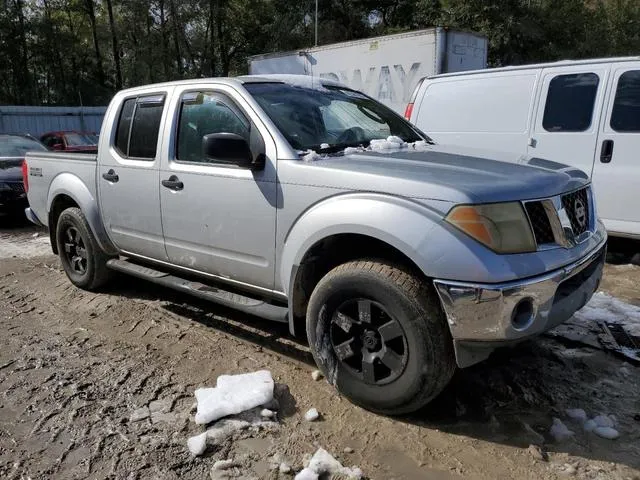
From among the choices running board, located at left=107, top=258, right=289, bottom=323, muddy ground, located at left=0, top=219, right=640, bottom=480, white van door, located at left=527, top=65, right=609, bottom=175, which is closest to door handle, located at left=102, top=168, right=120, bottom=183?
running board, located at left=107, top=258, right=289, bottom=323

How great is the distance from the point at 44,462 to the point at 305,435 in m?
1.32

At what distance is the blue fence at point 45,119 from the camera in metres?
22.0

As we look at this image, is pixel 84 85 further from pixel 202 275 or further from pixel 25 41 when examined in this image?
pixel 202 275

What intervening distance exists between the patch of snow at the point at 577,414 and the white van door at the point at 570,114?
3486mm

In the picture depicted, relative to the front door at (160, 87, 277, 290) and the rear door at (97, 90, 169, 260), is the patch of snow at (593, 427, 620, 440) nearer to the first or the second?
the front door at (160, 87, 277, 290)

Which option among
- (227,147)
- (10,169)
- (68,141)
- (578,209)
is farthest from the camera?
(68,141)

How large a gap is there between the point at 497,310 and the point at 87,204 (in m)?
3.77

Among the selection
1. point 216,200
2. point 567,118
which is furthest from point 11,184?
point 567,118

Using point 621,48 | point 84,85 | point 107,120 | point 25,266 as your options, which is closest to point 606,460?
point 107,120

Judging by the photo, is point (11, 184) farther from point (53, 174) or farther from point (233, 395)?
point (233, 395)

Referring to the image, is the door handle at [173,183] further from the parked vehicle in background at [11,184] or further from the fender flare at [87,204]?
the parked vehicle in background at [11,184]

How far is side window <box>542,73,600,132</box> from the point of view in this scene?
19.0ft

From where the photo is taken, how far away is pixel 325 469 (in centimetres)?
262

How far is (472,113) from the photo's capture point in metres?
6.51
